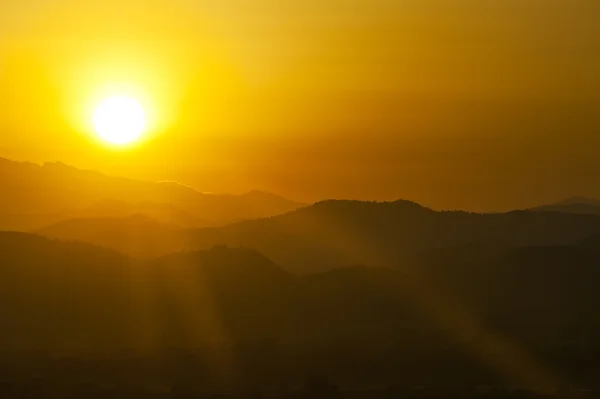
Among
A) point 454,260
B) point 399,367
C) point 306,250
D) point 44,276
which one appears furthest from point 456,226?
point 399,367

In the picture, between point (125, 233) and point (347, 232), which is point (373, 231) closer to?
point (347, 232)

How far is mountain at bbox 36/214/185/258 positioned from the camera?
128m

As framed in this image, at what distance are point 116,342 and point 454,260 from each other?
55028 mm

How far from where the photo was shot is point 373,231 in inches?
5802

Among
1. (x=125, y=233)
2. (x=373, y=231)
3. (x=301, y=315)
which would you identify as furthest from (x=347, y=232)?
(x=301, y=315)

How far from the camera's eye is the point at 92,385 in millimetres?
45781

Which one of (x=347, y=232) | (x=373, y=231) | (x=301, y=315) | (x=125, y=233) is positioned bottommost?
(x=301, y=315)

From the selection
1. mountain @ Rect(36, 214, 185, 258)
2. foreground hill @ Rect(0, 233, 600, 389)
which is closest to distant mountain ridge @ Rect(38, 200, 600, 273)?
mountain @ Rect(36, 214, 185, 258)

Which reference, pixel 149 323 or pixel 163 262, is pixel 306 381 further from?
pixel 163 262

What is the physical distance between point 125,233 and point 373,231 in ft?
145

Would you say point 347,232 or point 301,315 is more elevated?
point 347,232

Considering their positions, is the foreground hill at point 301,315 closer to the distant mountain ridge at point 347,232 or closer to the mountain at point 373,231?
the distant mountain ridge at point 347,232

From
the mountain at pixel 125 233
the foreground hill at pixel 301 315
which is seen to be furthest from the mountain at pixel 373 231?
the foreground hill at pixel 301 315

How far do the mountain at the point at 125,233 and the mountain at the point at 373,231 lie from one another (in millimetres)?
5233
